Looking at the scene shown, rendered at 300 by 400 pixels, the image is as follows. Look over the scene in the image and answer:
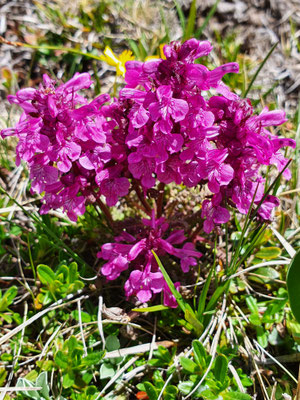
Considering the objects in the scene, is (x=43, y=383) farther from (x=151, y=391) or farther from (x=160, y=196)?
(x=160, y=196)

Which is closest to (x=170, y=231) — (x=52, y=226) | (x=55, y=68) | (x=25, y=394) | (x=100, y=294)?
(x=100, y=294)

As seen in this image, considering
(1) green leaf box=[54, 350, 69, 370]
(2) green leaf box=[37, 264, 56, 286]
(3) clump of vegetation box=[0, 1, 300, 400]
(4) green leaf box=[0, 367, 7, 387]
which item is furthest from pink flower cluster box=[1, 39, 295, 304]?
(4) green leaf box=[0, 367, 7, 387]

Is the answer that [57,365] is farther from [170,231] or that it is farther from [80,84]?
[80,84]

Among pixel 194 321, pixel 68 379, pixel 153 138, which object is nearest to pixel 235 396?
pixel 194 321

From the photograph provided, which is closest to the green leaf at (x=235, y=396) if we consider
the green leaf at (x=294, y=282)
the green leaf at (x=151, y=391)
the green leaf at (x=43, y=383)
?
the green leaf at (x=151, y=391)

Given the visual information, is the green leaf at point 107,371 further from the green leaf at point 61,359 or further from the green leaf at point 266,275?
the green leaf at point 266,275

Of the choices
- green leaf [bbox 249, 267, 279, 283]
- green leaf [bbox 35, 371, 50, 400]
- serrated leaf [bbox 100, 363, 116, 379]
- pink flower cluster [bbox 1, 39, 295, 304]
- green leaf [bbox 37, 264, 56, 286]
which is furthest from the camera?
green leaf [bbox 249, 267, 279, 283]

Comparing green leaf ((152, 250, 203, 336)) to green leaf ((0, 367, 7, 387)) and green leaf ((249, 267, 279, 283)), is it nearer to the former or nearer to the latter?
green leaf ((249, 267, 279, 283))
